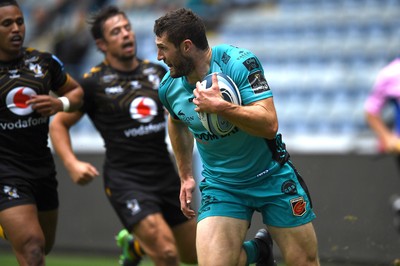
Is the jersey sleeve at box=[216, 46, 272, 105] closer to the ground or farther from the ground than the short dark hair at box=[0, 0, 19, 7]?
closer to the ground

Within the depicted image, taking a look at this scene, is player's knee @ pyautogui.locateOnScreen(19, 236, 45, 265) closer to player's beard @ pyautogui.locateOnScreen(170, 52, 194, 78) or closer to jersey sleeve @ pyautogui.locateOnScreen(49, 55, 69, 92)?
jersey sleeve @ pyautogui.locateOnScreen(49, 55, 69, 92)

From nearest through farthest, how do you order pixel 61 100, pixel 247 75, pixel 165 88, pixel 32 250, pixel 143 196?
pixel 247 75
pixel 165 88
pixel 32 250
pixel 61 100
pixel 143 196

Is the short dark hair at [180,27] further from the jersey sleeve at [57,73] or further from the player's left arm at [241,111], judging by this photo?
the jersey sleeve at [57,73]

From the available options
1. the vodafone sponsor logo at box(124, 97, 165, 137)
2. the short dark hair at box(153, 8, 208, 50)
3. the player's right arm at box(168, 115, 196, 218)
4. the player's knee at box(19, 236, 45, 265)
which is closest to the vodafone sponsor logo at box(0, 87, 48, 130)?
the player's knee at box(19, 236, 45, 265)

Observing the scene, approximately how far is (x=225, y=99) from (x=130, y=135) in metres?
2.58

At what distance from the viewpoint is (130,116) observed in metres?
8.41

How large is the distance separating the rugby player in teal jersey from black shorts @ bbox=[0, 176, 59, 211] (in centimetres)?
152

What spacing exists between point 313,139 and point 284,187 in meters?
7.05

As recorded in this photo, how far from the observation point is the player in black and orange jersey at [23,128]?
7258mm

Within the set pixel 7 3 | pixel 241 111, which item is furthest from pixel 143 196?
pixel 241 111

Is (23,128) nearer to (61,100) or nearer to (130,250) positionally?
(61,100)

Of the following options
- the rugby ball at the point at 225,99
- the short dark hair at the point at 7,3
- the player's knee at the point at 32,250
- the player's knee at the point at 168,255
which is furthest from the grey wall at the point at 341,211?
the short dark hair at the point at 7,3

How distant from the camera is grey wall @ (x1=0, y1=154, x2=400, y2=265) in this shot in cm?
981

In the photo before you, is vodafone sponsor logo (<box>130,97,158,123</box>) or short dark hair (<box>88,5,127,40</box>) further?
short dark hair (<box>88,5,127,40</box>)
